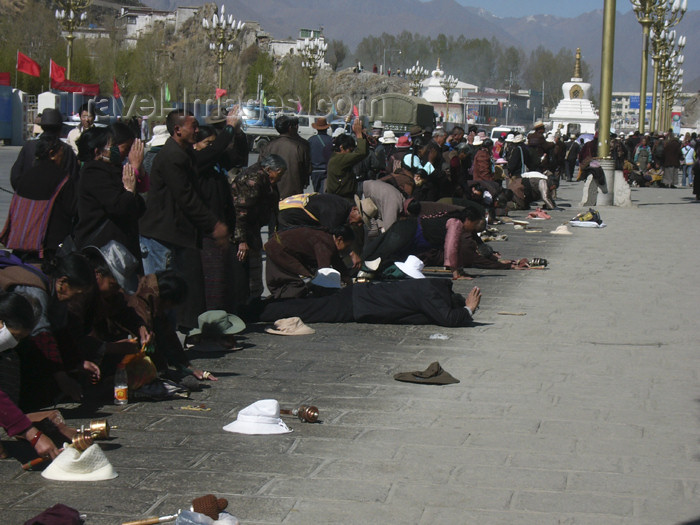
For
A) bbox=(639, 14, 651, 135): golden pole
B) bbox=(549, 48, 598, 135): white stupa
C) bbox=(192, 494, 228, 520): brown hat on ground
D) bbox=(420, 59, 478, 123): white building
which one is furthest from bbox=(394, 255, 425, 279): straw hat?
bbox=(420, 59, 478, 123): white building

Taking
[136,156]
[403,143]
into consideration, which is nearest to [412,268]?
[136,156]

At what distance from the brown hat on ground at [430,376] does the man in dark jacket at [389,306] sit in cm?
163

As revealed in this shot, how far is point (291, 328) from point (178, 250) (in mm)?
1068

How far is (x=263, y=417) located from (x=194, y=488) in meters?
0.96

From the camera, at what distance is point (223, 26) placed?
41531mm

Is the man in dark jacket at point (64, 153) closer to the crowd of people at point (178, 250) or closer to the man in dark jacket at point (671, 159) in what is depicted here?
the crowd of people at point (178, 250)

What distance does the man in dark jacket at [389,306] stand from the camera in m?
8.09

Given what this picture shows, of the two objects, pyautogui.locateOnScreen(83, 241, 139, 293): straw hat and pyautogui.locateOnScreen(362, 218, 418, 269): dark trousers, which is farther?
pyautogui.locateOnScreen(362, 218, 418, 269): dark trousers

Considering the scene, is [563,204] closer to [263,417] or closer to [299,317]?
[299,317]

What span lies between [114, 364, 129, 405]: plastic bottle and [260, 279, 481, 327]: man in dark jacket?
2.61 meters

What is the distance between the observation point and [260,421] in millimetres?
Answer: 5203

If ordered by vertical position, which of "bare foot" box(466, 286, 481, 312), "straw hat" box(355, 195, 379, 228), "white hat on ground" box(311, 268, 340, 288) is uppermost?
"straw hat" box(355, 195, 379, 228)

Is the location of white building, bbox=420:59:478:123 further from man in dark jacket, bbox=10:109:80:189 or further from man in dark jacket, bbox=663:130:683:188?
man in dark jacket, bbox=10:109:80:189

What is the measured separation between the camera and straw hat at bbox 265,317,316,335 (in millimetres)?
7793
